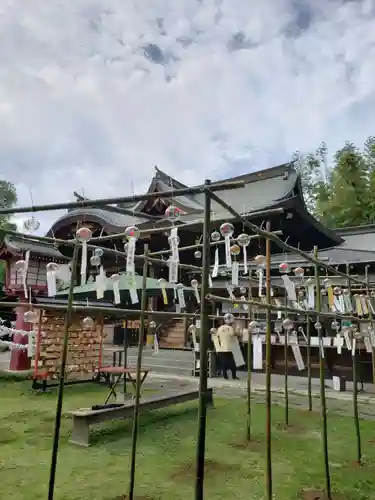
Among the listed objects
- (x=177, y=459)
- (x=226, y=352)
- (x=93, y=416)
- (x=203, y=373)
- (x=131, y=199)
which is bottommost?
(x=177, y=459)

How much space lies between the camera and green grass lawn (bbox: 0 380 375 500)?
12.4ft

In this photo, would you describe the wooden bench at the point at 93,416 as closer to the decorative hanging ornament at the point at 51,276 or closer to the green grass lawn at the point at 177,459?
the green grass lawn at the point at 177,459

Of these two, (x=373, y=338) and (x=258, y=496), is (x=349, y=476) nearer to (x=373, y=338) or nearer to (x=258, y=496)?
(x=258, y=496)

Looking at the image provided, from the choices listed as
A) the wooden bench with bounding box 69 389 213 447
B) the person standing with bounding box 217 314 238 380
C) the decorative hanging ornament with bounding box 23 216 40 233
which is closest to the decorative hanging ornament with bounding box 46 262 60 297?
the decorative hanging ornament with bounding box 23 216 40 233

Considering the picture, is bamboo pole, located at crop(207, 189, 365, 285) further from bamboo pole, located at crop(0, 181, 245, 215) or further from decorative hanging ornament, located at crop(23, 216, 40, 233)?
decorative hanging ornament, located at crop(23, 216, 40, 233)

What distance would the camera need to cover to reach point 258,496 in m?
3.65

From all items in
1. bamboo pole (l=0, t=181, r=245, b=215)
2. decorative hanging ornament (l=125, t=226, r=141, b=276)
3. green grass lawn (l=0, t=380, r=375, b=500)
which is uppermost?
bamboo pole (l=0, t=181, r=245, b=215)

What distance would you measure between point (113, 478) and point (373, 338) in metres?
3.69

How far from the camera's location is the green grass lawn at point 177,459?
378 cm

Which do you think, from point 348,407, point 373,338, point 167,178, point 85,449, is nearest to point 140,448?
point 85,449

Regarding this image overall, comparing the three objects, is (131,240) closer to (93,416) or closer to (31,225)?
(31,225)

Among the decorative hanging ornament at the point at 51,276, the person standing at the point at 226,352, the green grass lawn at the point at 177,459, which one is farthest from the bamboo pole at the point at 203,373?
the person standing at the point at 226,352

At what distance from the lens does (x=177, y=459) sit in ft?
15.4

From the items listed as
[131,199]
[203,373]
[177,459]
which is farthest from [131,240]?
[177,459]
